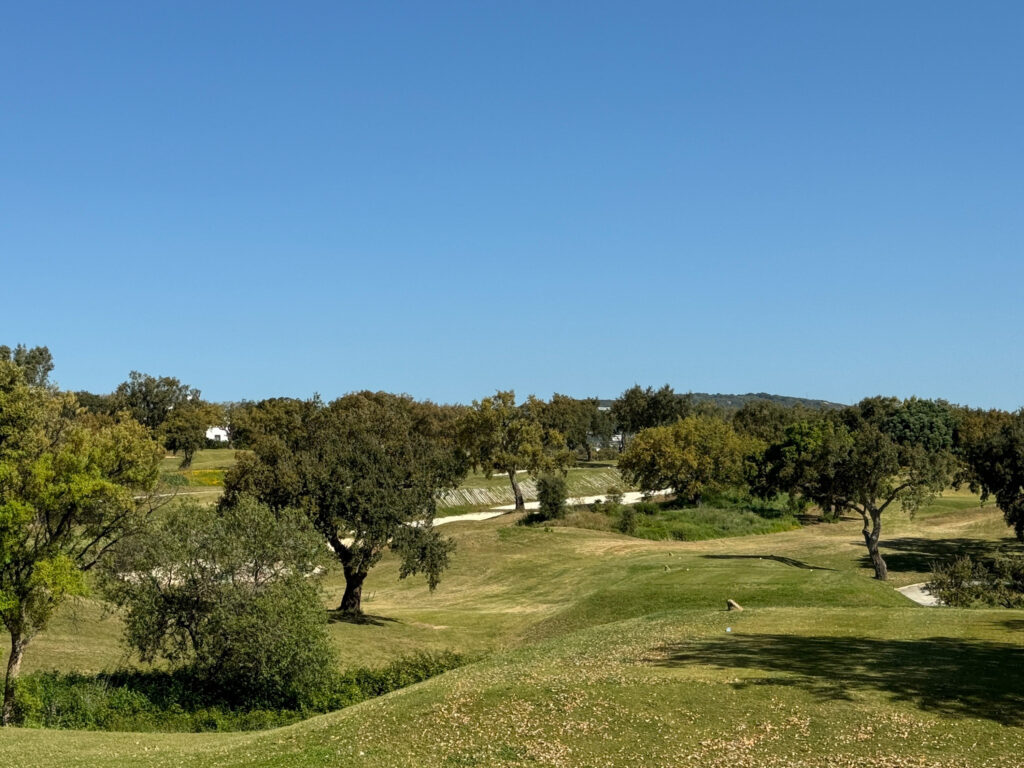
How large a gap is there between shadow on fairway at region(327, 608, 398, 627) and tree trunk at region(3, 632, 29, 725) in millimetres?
19792

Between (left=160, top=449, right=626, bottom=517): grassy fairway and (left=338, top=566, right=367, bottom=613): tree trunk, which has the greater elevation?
(left=160, top=449, right=626, bottom=517): grassy fairway

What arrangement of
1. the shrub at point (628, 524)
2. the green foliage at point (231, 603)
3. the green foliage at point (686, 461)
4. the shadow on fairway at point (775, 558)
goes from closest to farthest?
the green foliage at point (231, 603) < the shadow on fairway at point (775, 558) < the shrub at point (628, 524) < the green foliage at point (686, 461)

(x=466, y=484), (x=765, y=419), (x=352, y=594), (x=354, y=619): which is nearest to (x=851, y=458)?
(x=352, y=594)

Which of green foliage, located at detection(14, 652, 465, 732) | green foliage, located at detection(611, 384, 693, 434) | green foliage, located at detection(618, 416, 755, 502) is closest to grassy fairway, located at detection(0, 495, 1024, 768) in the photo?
green foliage, located at detection(14, 652, 465, 732)

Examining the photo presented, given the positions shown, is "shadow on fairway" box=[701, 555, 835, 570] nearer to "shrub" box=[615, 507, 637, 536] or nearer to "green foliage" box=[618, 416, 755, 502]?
"shrub" box=[615, 507, 637, 536]

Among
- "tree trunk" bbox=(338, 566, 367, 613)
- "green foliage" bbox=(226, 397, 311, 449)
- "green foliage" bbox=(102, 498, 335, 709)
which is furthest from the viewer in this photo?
"green foliage" bbox=(226, 397, 311, 449)

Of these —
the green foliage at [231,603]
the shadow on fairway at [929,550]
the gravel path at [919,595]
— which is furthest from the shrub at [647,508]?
the green foliage at [231,603]

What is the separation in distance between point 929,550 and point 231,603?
60.4m

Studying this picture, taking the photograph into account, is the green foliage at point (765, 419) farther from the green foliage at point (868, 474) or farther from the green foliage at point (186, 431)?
the green foliage at point (186, 431)

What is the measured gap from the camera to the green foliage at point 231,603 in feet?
116

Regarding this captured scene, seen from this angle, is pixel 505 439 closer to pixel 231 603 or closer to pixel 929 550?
pixel 929 550

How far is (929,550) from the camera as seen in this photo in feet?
245

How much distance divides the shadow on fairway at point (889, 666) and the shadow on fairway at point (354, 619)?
27.0m

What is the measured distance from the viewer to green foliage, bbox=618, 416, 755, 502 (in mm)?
104250
